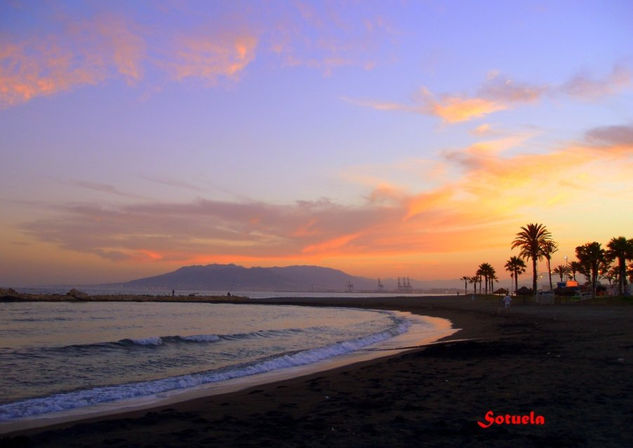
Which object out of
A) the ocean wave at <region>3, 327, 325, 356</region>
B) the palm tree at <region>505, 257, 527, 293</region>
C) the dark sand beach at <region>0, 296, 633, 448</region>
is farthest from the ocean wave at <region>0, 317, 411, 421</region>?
the palm tree at <region>505, 257, 527, 293</region>

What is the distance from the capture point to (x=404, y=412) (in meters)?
8.91

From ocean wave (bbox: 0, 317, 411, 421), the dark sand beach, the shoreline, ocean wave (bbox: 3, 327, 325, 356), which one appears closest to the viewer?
the dark sand beach

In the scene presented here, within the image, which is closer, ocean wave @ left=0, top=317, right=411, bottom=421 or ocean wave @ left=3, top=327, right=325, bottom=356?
ocean wave @ left=0, top=317, right=411, bottom=421

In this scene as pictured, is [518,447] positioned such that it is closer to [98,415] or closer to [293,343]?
[98,415]

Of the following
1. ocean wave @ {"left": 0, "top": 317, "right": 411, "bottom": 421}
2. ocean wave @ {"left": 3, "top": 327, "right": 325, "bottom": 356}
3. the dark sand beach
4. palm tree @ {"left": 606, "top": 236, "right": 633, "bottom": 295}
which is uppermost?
palm tree @ {"left": 606, "top": 236, "right": 633, "bottom": 295}

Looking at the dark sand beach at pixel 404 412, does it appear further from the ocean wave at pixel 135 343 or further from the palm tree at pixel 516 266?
the palm tree at pixel 516 266

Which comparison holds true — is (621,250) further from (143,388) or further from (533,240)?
(143,388)

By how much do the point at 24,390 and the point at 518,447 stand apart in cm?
1270

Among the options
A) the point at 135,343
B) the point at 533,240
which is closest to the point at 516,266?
the point at 533,240

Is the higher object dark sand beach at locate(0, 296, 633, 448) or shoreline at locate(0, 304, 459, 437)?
dark sand beach at locate(0, 296, 633, 448)

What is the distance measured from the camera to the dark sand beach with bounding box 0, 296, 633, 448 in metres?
7.22

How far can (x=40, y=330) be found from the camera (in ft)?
113

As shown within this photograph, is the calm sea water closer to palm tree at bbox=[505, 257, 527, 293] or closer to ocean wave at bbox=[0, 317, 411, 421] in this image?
ocean wave at bbox=[0, 317, 411, 421]

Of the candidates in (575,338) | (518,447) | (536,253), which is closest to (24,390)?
(518,447)
